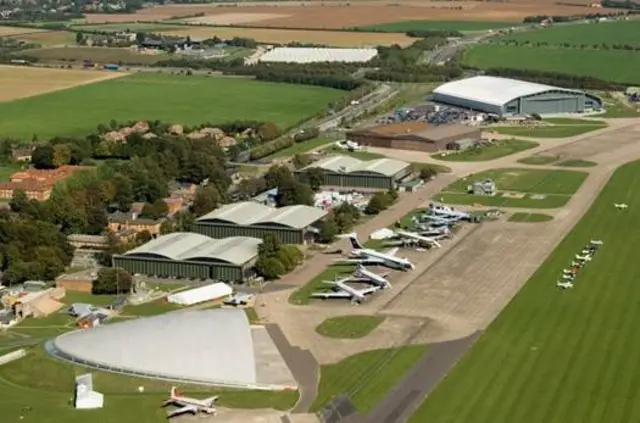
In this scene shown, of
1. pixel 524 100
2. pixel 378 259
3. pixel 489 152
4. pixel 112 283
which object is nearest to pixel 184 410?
pixel 112 283

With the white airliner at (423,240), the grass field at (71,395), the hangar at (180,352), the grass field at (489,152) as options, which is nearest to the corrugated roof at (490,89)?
the grass field at (489,152)

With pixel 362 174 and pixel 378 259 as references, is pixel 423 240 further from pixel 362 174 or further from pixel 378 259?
pixel 362 174

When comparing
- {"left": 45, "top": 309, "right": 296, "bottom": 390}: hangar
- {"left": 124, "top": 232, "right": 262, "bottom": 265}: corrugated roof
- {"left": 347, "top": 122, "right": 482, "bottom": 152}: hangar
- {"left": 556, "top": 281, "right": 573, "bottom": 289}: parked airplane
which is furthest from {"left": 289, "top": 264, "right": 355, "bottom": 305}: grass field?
{"left": 347, "top": 122, "right": 482, "bottom": 152}: hangar

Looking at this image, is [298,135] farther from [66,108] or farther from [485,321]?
[485,321]

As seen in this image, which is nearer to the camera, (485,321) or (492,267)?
(485,321)

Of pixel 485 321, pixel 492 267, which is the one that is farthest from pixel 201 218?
pixel 485 321

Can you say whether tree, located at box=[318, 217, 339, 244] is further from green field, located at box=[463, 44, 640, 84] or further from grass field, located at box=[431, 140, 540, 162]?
green field, located at box=[463, 44, 640, 84]
